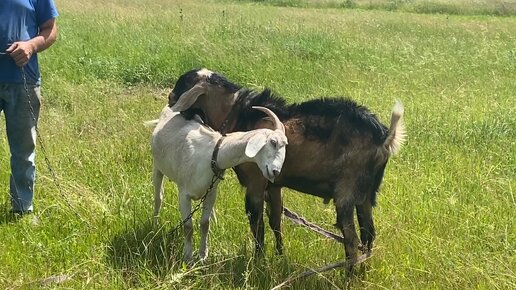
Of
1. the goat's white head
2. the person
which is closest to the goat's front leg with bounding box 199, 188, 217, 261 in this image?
the goat's white head

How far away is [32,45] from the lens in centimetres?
464

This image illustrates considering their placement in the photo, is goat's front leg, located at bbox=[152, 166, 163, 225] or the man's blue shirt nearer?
the man's blue shirt

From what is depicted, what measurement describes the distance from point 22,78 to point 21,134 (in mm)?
479

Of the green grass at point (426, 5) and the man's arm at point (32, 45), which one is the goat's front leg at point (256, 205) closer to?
the man's arm at point (32, 45)

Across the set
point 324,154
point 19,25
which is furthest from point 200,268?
point 19,25

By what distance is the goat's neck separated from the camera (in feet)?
12.5

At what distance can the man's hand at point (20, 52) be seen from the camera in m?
4.49

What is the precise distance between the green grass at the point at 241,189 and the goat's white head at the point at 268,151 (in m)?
0.70

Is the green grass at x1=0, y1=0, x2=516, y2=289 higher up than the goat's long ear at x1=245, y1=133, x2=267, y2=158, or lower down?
lower down

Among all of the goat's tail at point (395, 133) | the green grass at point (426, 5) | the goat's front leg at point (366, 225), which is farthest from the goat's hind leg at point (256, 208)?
the green grass at point (426, 5)

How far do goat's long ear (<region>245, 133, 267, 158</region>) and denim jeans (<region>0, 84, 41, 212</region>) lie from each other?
86.9 inches

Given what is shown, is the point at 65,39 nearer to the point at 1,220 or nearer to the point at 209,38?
the point at 209,38

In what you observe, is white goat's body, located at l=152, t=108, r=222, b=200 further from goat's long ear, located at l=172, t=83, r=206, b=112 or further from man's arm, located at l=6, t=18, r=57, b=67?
man's arm, located at l=6, t=18, r=57, b=67

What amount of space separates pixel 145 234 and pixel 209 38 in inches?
346
